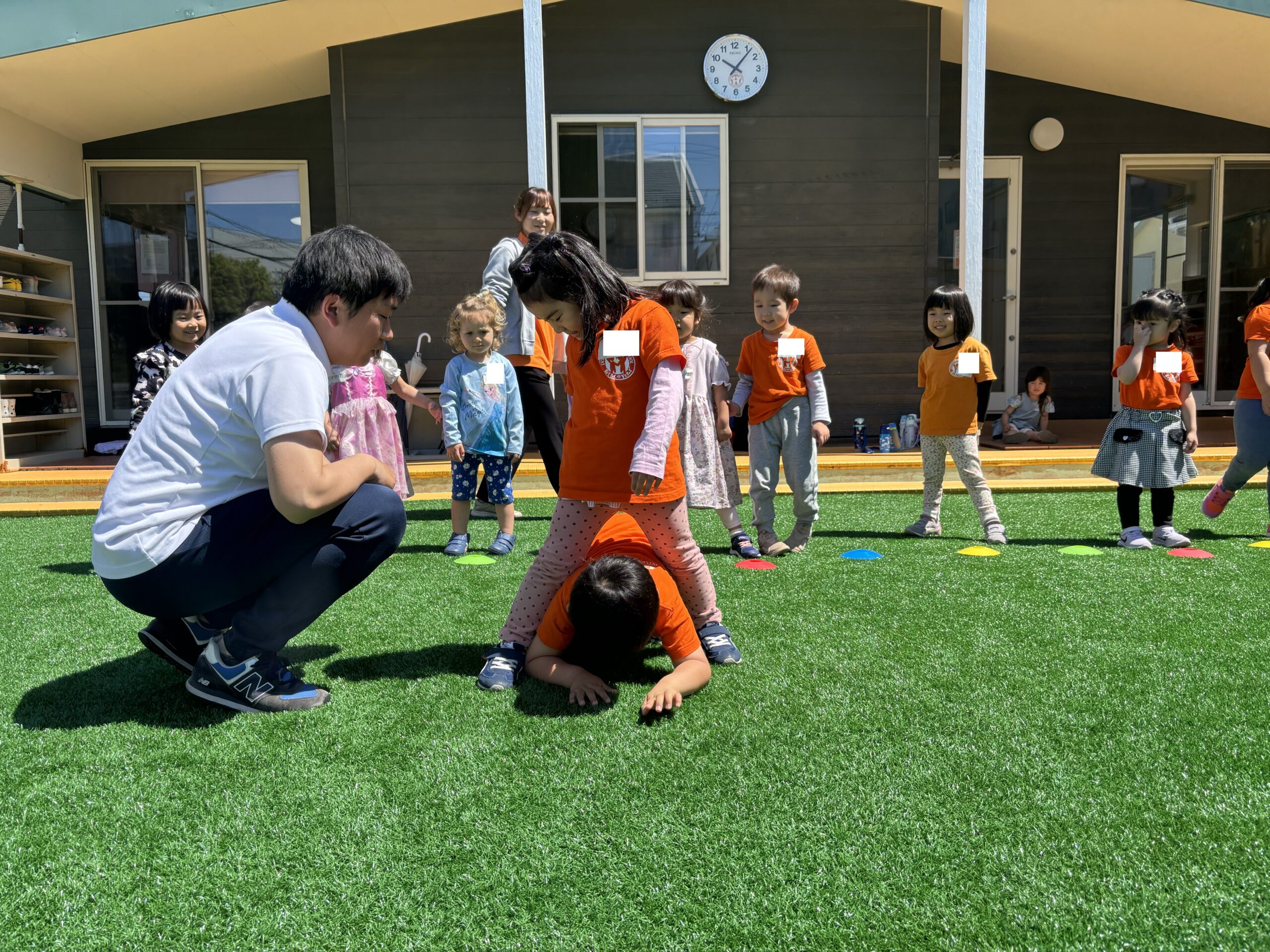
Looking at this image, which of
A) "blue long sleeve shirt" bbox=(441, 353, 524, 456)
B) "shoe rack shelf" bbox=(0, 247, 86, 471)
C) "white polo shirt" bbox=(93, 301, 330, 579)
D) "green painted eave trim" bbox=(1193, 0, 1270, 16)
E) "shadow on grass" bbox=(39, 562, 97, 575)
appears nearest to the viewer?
"white polo shirt" bbox=(93, 301, 330, 579)

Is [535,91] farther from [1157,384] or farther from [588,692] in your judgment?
[588,692]

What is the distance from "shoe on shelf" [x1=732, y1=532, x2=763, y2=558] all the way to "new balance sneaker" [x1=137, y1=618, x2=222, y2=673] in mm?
2384

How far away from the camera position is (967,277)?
20.4 feet

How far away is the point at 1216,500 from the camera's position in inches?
181

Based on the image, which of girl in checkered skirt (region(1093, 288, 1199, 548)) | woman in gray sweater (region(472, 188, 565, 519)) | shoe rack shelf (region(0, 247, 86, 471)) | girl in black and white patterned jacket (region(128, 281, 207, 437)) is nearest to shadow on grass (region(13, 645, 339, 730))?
girl in black and white patterned jacket (region(128, 281, 207, 437))

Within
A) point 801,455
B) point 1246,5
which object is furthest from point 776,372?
point 1246,5

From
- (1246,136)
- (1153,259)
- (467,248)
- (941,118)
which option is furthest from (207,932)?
(1246,136)

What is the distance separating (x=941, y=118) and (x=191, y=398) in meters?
8.28

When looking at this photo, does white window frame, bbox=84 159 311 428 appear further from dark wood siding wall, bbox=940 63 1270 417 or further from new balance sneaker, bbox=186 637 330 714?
new balance sneaker, bbox=186 637 330 714

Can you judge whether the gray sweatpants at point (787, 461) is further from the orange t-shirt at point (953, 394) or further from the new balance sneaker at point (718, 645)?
the new balance sneaker at point (718, 645)

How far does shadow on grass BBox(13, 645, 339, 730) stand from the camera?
83.9 inches

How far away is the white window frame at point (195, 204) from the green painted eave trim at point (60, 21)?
6.80 feet

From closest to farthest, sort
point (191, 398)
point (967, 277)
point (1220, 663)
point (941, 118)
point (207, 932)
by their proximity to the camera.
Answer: point (207, 932)
point (191, 398)
point (1220, 663)
point (967, 277)
point (941, 118)

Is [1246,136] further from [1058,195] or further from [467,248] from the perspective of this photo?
[467,248]
